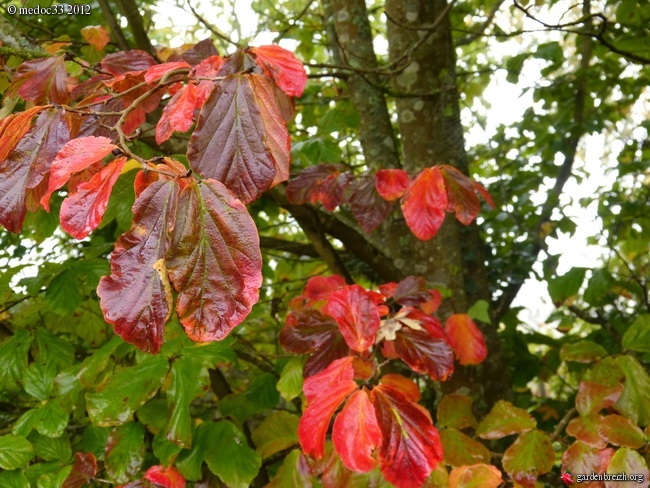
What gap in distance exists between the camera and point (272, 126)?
0.72 meters

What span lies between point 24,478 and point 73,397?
0.18 meters

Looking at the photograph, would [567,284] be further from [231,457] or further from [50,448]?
[50,448]

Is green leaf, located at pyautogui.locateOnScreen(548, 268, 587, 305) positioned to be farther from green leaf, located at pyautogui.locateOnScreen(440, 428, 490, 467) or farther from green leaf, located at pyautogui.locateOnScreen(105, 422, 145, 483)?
green leaf, located at pyautogui.locateOnScreen(105, 422, 145, 483)

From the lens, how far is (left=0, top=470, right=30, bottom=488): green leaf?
110 cm

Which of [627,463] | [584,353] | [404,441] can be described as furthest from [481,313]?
[404,441]

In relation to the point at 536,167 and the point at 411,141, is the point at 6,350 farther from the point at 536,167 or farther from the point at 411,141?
the point at 536,167

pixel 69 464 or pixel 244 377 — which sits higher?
pixel 69 464

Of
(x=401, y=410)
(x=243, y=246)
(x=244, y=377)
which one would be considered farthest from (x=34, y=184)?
(x=244, y=377)

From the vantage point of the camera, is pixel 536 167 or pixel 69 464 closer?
pixel 69 464

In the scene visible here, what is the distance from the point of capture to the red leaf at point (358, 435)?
0.84 metres

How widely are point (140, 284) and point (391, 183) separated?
79cm

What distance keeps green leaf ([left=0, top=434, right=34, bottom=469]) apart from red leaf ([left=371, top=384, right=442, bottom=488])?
727 mm

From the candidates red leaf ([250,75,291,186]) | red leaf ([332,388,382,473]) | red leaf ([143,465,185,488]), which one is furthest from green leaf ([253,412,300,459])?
red leaf ([250,75,291,186])

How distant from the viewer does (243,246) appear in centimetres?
57
